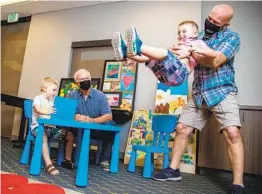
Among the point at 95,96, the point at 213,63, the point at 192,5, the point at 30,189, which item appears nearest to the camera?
the point at 30,189

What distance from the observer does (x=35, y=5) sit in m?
4.23

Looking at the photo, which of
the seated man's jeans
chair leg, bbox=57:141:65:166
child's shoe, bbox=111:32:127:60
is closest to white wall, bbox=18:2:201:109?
the seated man's jeans

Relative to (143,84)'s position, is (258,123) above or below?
below

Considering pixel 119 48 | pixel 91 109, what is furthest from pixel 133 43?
pixel 91 109

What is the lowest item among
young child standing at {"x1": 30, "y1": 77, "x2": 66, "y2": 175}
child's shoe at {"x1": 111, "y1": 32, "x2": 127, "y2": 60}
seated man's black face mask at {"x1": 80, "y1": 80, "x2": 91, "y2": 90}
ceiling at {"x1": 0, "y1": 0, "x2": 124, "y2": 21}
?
young child standing at {"x1": 30, "y1": 77, "x2": 66, "y2": 175}

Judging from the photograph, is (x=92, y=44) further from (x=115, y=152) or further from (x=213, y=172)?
(x=213, y=172)

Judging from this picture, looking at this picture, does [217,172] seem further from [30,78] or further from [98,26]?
[30,78]

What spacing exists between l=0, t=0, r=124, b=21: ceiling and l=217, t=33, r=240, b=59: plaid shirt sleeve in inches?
110

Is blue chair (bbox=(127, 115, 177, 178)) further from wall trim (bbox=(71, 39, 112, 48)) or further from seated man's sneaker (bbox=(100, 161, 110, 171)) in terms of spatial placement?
wall trim (bbox=(71, 39, 112, 48))

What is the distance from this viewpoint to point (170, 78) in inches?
54.0

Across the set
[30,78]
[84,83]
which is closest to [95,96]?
[84,83]

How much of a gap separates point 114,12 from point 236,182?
10.3ft

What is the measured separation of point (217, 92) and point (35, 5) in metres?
3.87

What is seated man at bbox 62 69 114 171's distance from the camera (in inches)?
88.9
